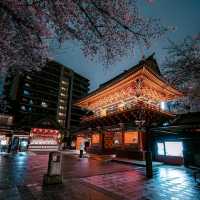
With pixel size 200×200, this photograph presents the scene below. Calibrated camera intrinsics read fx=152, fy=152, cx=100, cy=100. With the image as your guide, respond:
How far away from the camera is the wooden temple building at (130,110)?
14.6m

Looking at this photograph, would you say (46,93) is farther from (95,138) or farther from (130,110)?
(130,110)

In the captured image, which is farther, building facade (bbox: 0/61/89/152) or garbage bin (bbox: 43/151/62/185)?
building facade (bbox: 0/61/89/152)

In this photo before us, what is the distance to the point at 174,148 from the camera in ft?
40.8

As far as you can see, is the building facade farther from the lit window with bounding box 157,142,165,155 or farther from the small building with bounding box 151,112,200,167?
the small building with bounding box 151,112,200,167

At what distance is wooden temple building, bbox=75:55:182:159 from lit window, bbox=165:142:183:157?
2.18 m

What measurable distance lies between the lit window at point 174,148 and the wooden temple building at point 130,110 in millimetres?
2176

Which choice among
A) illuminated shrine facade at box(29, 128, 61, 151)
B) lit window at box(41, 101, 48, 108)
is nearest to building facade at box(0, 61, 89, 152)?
lit window at box(41, 101, 48, 108)

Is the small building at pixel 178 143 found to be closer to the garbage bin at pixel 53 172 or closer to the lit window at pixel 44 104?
the garbage bin at pixel 53 172

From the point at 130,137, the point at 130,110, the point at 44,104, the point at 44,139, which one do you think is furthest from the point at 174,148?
the point at 44,104

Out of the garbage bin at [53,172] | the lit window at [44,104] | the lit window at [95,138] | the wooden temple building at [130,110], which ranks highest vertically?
the lit window at [44,104]

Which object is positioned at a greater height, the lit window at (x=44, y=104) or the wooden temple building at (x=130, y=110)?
the lit window at (x=44, y=104)

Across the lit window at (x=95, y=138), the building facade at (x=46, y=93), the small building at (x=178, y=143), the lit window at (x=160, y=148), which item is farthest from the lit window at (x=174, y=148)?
the building facade at (x=46, y=93)

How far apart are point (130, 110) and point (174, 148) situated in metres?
4.86

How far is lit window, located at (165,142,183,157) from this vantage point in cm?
1192
